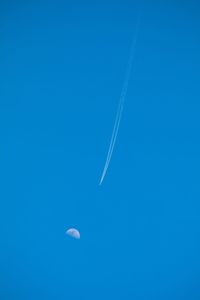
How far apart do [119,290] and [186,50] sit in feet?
4.21

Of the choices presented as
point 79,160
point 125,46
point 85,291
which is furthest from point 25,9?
point 85,291

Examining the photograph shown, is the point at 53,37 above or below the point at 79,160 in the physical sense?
above

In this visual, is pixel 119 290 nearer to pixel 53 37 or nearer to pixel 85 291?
pixel 85 291

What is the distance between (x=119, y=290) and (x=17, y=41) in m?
1.42

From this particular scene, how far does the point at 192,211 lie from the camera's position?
4.91ft

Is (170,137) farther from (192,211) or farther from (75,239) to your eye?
(75,239)

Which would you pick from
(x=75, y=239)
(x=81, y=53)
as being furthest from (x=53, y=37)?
(x=75, y=239)

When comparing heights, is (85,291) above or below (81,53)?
below

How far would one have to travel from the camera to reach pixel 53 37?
4.93ft

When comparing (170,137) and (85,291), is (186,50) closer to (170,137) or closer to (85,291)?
(170,137)

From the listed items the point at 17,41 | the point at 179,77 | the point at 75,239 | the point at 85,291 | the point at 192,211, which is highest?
the point at 17,41

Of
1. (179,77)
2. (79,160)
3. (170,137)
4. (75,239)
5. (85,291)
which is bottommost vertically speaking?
(85,291)

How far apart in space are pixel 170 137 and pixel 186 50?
44 centimetres

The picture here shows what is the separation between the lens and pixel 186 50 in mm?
1452
